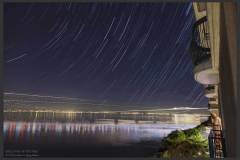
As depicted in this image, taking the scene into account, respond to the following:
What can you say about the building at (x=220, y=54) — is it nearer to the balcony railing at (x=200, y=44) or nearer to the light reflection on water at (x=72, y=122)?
the balcony railing at (x=200, y=44)

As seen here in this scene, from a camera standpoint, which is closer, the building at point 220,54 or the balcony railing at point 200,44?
the building at point 220,54

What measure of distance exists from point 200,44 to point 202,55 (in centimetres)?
22

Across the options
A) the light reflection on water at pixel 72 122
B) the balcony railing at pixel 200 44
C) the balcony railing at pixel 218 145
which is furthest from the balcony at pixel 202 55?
the light reflection on water at pixel 72 122

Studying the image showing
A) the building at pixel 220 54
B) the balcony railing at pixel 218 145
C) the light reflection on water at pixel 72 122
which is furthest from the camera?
the light reflection on water at pixel 72 122

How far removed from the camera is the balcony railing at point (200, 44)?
198 inches

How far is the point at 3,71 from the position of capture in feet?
11.8

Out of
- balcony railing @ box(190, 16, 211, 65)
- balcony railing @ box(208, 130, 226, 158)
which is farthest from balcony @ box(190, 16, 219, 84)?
balcony railing @ box(208, 130, 226, 158)

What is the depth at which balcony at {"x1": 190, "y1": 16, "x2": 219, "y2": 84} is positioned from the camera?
503 centimetres

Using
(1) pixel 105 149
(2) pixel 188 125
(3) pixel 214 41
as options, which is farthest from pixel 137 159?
(1) pixel 105 149

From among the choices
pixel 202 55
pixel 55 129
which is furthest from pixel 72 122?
pixel 202 55

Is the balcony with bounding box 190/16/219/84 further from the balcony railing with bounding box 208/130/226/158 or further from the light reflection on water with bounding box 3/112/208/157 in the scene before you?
the light reflection on water with bounding box 3/112/208/157

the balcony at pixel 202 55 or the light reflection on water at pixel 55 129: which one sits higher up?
the balcony at pixel 202 55

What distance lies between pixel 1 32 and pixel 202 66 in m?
3.53

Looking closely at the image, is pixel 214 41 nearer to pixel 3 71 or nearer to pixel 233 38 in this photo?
pixel 233 38
